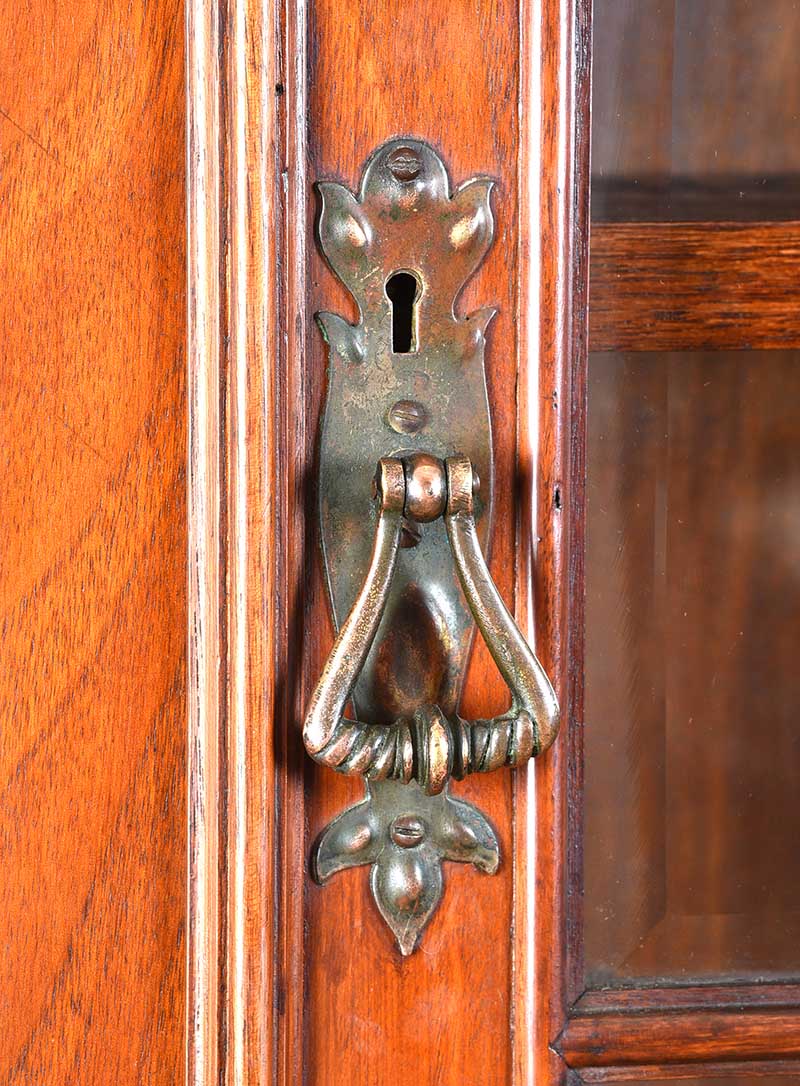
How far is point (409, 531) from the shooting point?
390mm

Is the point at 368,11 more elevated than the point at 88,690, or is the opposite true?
the point at 368,11

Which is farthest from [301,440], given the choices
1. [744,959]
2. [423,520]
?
[744,959]

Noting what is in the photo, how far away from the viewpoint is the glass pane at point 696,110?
41 centimetres

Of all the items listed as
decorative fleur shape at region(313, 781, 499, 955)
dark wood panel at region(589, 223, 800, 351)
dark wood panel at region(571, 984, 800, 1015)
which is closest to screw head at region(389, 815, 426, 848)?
decorative fleur shape at region(313, 781, 499, 955)

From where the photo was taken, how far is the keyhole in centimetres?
39

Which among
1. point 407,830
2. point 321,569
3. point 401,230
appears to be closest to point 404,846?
point 407,830

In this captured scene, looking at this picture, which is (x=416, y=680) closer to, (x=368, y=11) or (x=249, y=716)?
(x=249, y=716)

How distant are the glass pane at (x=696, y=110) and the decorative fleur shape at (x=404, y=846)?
25 cm

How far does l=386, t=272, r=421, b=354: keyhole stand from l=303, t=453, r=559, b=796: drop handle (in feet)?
0.17

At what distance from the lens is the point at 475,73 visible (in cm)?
39

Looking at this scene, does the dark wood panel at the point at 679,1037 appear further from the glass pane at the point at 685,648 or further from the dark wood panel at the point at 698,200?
the dark wood panel at the point at 698,200

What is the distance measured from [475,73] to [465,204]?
0.16 ft

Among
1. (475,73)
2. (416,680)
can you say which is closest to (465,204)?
(475,73)

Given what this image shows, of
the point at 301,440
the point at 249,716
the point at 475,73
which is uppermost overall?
the point at 475,73
